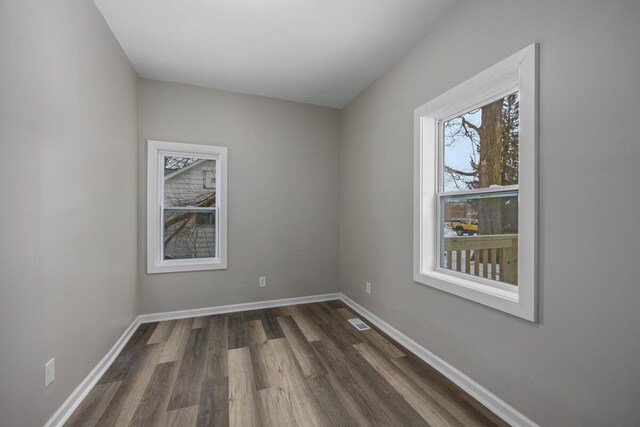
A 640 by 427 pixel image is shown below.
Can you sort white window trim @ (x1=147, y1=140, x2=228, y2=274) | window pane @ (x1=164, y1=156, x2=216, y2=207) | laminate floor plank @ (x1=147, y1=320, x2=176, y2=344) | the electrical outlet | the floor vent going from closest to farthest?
the electrical outlet
laminate floor plank @ (x1=147, y1=320, x2=176, y2=344)
the floor vent
white window trim @ (x1=147, y1=140, x2=228, y2=274)
window pane @ (x1=164, y1=156, x2=216, y2=207)

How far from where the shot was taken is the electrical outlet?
1.45 metres

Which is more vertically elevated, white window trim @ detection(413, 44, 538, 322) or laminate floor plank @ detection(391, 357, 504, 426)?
white window trim @ detection(413, 44, 538, 322)

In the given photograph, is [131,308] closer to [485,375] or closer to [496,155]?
[485,375]

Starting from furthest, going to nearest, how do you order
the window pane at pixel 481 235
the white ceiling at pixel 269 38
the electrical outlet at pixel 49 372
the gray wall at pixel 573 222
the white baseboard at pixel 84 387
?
1. the white ceiling at pixel 269 38
2. the window pane at pixel 481 235
3. the white baseboard at pixel 84 387
4. the electrical outlet at pixel 49 372
5. the gray wall at pixel 573 222

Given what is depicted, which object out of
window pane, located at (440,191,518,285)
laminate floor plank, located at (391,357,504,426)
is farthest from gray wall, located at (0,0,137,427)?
window pane, located at (440,191,518,285)

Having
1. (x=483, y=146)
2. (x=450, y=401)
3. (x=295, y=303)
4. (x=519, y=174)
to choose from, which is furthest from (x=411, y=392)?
(x=295, y=303)

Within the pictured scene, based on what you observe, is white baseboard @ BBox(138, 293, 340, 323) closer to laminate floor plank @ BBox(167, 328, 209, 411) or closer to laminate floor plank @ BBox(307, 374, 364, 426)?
laminate floor plank @ BBox(167, 328, 209, 411)

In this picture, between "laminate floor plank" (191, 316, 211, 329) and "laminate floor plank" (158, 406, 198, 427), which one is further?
"laminate floor plank" (191, 316, 211, 329)

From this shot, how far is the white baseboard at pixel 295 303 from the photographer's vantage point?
1.60m

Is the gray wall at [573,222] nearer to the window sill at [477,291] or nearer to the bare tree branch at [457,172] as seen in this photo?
the window sill at [477,291]

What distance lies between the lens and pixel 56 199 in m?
1.55

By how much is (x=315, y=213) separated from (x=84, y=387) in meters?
2.75

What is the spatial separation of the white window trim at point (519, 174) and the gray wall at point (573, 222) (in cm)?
5

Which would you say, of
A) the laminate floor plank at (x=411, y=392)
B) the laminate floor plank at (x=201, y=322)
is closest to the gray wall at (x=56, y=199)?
the laminate floor plank at (x=201, y=322)
